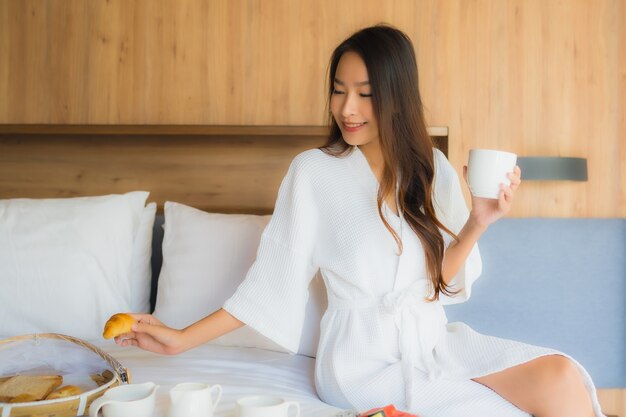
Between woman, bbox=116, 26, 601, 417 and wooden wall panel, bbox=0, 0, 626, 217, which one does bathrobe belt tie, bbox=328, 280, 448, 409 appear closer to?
woman, bbox=116, 26, 601, 417

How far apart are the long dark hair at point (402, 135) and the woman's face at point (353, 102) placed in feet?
0.06

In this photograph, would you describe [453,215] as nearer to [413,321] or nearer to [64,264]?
[413,321]

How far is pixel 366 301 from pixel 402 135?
1.46ft

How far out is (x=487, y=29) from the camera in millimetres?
2354

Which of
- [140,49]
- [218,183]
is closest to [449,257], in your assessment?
[218,183]

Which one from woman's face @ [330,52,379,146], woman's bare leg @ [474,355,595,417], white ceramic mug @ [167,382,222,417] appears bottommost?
woman's bare leg @ [474,355,595,417]

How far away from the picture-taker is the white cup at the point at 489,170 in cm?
136

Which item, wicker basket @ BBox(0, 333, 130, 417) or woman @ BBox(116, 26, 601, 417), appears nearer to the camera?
wicker basket @ BBox(0, 333, 130, 417)

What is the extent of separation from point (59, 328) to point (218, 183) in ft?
2.67

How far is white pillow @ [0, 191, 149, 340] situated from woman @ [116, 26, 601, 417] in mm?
633

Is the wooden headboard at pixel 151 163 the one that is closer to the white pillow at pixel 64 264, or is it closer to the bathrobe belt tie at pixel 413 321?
the white pillow at pixel 64 264

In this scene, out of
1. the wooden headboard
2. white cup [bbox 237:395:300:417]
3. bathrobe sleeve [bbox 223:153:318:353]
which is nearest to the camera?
white cup [bbox 237:395:300:417]

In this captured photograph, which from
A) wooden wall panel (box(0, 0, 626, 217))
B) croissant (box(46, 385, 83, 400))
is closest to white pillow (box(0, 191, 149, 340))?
wooden wall panel (box(0, 0, 626, 217))

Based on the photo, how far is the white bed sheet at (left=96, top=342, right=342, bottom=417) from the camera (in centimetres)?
153
